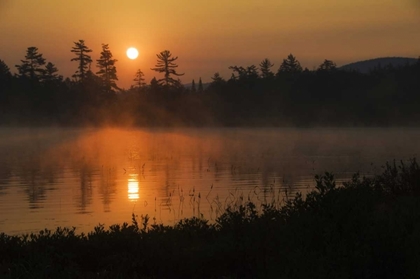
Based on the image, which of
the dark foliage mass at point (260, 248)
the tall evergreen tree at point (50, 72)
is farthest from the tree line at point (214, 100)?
the dark foliage mass at point (260, 248)

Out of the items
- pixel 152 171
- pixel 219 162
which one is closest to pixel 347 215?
pixel 152 171

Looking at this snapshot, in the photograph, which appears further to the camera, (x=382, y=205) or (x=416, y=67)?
(x=416, y=67)

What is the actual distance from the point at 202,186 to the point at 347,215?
44.8 feet

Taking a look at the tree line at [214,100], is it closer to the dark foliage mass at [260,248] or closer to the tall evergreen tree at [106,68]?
the tall evergreen tree at [106,68]

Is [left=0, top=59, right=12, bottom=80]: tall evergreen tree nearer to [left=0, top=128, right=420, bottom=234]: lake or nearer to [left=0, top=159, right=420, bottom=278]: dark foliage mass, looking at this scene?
[left=0, top=128, right=420, bottom=234]: lake

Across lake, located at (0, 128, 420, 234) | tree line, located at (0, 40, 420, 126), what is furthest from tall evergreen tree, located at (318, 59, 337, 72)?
lake, located at (0, 128, 420, 234)

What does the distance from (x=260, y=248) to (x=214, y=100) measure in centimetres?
8883

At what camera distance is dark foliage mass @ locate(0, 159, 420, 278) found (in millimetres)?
7371

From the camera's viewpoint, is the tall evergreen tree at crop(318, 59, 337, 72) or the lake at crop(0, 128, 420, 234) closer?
the lake at crop(0, 128, 420, 234)

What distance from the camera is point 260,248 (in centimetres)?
892

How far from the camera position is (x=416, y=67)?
96.1 metres

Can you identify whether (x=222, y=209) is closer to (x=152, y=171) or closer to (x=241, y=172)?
(x=241, y=172)

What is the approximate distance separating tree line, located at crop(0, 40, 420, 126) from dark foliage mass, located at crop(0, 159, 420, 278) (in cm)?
8180

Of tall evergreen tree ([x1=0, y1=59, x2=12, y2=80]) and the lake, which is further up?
tall evergreen tree ([x1=0, y1=59, x2=12, y2=80])
